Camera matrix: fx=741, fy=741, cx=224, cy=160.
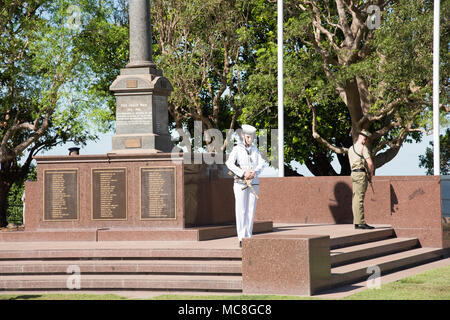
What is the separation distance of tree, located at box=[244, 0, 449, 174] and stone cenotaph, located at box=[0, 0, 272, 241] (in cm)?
1189

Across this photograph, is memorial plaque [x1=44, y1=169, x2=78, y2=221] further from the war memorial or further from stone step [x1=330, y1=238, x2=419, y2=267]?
stone step [x1=330, y1=238, x2=419, y2=267]

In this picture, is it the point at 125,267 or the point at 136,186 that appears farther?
the point at 136,186

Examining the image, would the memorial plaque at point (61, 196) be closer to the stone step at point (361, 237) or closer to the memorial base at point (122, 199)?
A: the memorial base at point (122, 199)

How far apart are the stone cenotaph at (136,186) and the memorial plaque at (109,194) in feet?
0.07

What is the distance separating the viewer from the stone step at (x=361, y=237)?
14.4 m

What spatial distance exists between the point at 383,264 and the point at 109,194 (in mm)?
5715

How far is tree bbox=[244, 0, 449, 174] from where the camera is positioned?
85.7 feet

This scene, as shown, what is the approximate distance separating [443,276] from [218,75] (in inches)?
990

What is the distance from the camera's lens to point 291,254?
36.2 feet

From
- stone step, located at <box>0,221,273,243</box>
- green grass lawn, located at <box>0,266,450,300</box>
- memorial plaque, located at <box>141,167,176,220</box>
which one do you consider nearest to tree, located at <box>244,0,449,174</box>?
stone step, located at <box>0,221,273,243</box>

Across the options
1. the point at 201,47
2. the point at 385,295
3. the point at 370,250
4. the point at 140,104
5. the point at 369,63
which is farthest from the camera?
the point at 201,47

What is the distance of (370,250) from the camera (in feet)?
48.8

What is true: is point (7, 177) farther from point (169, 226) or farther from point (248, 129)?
point (248, 129)

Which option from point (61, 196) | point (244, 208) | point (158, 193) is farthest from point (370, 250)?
point (61, 196)
